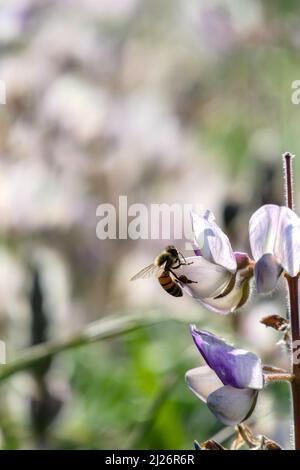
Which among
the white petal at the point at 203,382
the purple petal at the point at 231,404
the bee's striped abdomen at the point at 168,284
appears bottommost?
the purple petal at the point at 231,404

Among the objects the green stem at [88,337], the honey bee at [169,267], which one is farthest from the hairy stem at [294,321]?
the green stem at [88,337]

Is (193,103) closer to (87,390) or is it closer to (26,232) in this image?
(26,232)

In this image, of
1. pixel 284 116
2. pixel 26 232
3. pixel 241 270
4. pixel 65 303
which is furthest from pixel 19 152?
pixel 241 270

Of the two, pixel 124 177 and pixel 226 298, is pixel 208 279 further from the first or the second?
pixel 124 177

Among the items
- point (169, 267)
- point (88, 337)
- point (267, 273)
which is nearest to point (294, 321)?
point (267, 273)

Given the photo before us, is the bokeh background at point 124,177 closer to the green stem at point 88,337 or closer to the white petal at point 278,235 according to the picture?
the green stem at point 88,337

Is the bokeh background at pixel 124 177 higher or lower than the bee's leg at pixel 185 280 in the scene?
higher

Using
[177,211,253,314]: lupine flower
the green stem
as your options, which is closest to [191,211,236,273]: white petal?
[177,211,253,314]: lupine flower
